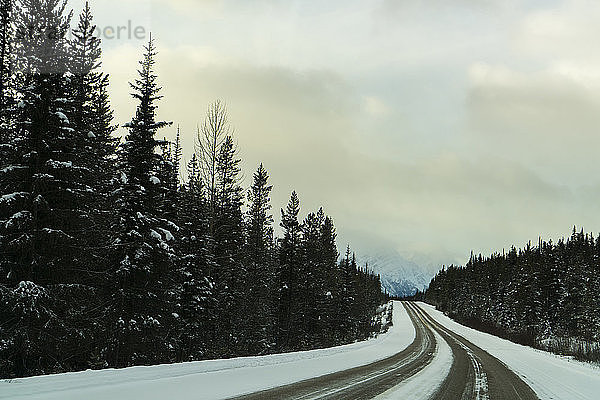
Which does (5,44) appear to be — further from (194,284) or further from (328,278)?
(328,278)

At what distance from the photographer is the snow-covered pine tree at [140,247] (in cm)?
1795

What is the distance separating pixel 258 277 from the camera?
111 feet

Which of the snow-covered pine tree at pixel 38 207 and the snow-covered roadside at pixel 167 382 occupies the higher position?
the snow-covered pine tree at pixel 38 207

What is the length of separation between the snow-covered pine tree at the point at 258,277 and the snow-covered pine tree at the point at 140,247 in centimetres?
1158

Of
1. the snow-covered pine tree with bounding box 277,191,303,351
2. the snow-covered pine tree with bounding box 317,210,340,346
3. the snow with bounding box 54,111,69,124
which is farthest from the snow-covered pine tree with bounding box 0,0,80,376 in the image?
the snow-covered pine tree with bounding box 317,210,340,346

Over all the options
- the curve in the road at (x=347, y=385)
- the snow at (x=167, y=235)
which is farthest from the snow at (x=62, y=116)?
the curve in the road at (x=347, y=385)

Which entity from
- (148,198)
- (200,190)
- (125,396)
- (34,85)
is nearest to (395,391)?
(125,396)

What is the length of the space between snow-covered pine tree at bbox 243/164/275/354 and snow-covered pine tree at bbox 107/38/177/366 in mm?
11580

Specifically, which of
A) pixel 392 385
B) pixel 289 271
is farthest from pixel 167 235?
pixel 289 271

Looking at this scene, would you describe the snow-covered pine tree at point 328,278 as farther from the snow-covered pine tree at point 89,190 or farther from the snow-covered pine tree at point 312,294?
the snow-covered pine tree at point 89,190

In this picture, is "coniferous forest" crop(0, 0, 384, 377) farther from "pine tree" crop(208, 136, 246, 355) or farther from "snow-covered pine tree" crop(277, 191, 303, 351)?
"snow-covered pine tree" crop(277, 191, 303, 351)

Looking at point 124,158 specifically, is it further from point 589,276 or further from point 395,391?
point 589,276

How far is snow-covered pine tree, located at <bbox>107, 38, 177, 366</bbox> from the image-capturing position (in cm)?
1795

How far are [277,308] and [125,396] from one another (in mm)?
34346
